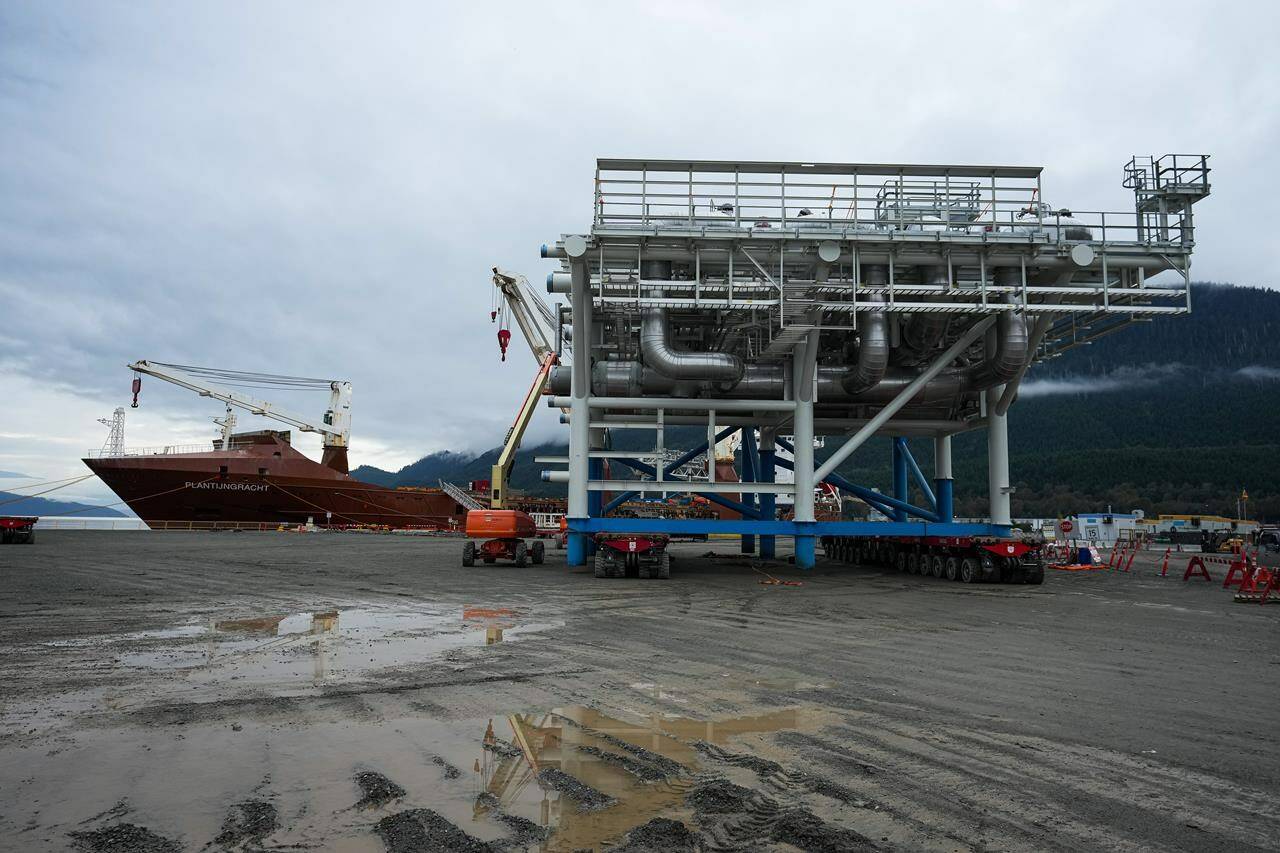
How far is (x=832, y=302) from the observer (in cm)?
2217

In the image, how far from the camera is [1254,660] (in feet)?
32.5

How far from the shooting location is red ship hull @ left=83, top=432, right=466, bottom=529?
51219 mm

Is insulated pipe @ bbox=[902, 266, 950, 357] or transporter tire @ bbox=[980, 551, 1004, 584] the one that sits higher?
insulated pipe @ bbox=[902, 266, 950, 357]

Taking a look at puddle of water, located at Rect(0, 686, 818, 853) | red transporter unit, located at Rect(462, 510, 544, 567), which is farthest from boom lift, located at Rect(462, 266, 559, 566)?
puddle of water, located at Rect(0, 686, 818, 853)

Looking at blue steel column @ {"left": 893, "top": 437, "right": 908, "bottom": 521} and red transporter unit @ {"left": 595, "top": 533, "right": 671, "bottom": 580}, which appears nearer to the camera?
red transporter unit @ {"left": 595, "top": 533, "right": 671, "bottom": 580}

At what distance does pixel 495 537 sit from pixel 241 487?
3552 centimetres

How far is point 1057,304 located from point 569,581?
16.3 m

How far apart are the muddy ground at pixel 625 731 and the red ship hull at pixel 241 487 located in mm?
42683

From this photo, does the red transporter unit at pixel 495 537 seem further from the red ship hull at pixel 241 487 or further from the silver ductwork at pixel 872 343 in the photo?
the red ship hull at pixel 241 487

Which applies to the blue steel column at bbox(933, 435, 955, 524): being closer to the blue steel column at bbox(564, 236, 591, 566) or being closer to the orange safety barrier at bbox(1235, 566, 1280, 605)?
the orange safety barrier at bbox(1235, 566, 1280, 605)

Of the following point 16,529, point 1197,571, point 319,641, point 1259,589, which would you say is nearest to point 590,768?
point 319,641

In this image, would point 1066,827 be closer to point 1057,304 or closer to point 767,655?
point 767,655

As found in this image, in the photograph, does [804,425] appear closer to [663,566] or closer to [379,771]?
[663,566]

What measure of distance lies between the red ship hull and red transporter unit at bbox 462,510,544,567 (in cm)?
3409
